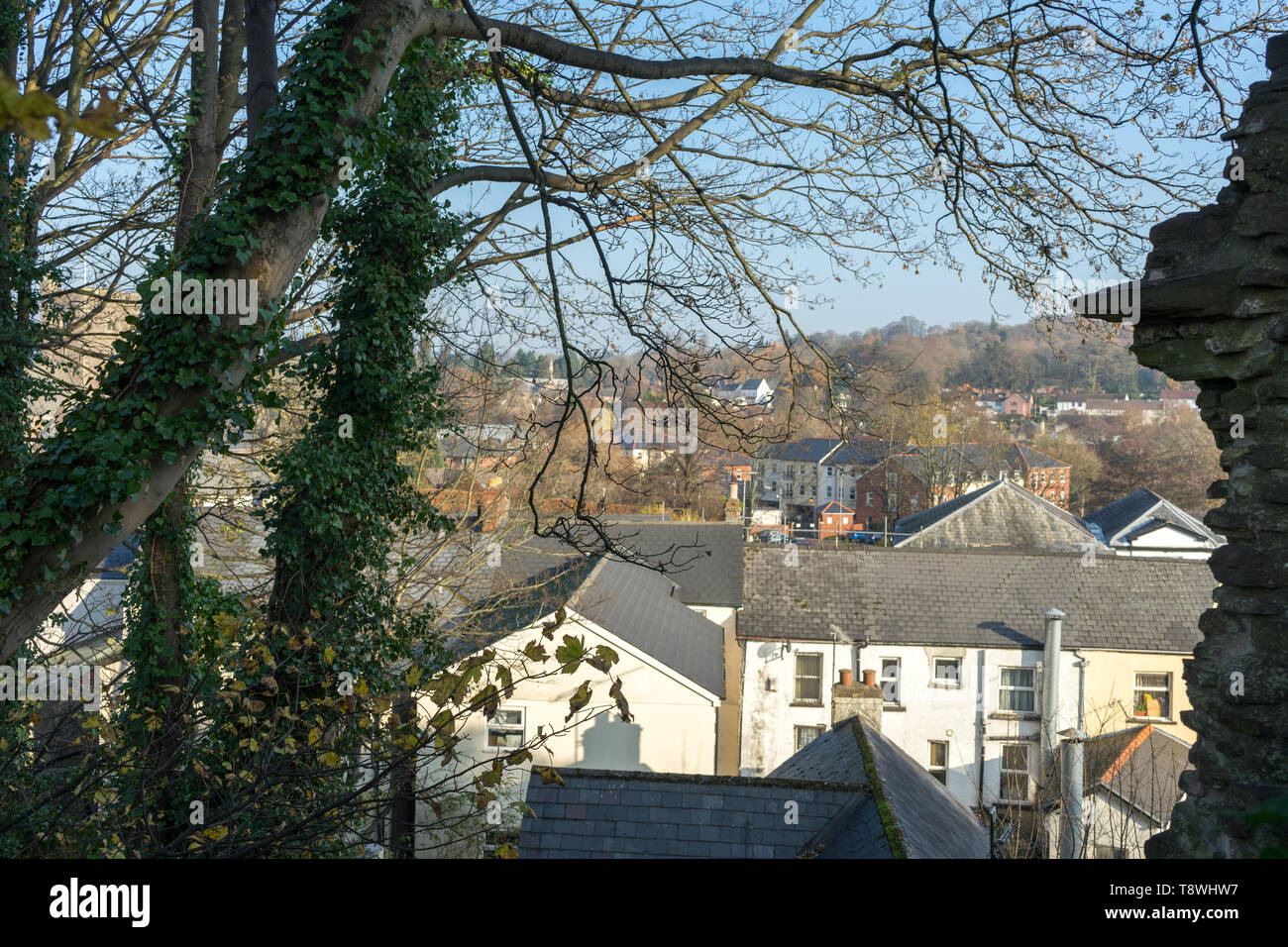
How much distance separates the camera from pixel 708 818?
9.34 metres

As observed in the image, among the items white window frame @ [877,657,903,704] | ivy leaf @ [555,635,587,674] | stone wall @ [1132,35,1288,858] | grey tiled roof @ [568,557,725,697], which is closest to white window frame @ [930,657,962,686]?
white window frame @ [877,657,903,704]

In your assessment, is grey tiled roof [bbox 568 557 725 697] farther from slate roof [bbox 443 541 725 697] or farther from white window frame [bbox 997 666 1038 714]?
white window frame [bbox 997 666 1038 714]

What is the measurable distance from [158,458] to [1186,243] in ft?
17.2

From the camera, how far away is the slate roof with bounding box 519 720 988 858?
8.91m

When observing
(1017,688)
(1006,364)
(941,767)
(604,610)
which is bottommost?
(941,767)

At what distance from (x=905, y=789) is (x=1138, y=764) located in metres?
7.66

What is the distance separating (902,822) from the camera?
29.3ft

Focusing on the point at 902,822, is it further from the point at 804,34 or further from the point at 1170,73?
the point at 804,34

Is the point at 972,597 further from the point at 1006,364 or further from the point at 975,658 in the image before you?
the point at 1006,364

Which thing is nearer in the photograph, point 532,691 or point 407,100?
point 407,100

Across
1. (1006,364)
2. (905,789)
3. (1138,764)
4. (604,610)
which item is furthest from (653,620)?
(1006,364)

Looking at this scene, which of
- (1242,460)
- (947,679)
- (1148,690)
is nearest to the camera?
(1242,460)

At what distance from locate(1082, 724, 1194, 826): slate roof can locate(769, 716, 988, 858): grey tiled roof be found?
259cm

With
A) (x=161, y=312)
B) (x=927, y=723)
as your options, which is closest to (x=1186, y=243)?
(x=161, y=312)
